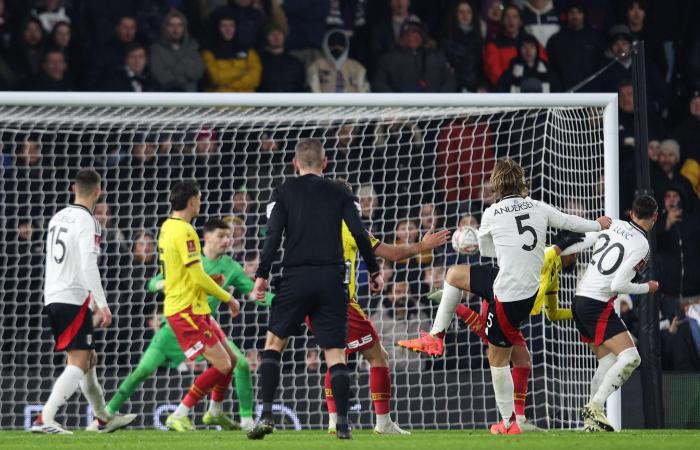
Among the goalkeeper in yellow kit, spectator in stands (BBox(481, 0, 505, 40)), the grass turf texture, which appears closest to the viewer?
the grass turf texture

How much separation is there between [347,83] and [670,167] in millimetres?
3461

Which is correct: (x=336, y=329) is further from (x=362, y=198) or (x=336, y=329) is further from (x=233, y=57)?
(x=233, y=57)

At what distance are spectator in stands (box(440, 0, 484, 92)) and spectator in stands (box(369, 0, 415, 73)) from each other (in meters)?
0.52

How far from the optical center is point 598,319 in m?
9.94

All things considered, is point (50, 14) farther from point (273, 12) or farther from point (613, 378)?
point (613, 378)

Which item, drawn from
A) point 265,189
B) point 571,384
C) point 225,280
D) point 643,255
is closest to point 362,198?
point 265,189

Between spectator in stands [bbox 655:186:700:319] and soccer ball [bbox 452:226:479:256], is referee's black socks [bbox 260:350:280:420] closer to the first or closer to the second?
soccer ball [bbox 452:226:479:256]

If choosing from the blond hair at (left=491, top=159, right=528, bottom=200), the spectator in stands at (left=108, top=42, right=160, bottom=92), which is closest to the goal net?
the spectator in stands at (left=108, top=42, right=160, bottom=92)

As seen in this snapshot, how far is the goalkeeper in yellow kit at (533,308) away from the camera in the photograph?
372 inches

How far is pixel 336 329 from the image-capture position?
8203 mm

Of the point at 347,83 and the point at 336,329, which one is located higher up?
the point at 347,83

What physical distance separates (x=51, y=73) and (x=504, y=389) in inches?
266

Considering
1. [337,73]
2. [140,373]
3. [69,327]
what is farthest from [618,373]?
[337,73]

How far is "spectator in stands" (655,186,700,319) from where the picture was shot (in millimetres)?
13305
